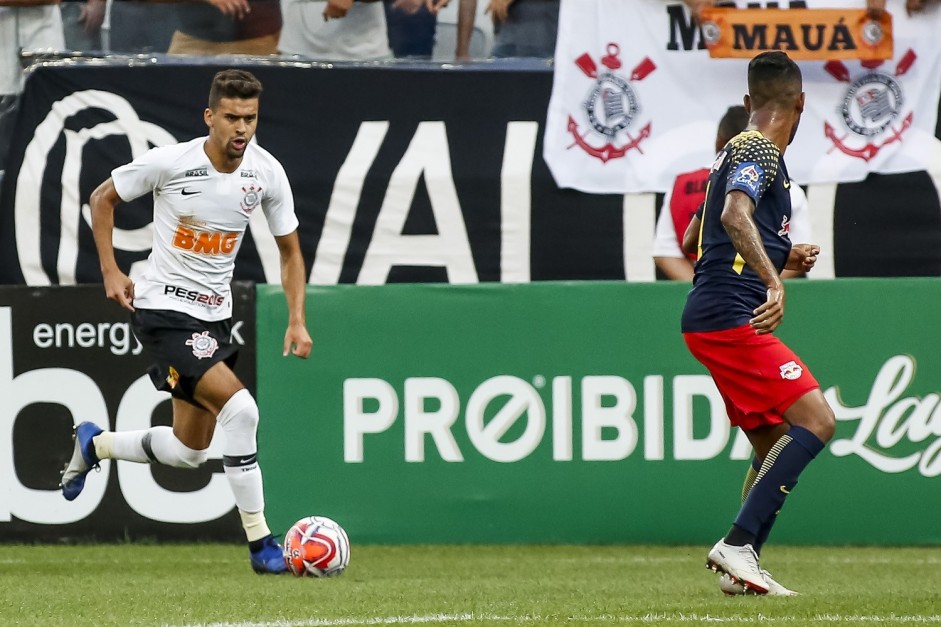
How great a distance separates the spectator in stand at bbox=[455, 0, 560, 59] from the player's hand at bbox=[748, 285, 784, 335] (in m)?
4.59

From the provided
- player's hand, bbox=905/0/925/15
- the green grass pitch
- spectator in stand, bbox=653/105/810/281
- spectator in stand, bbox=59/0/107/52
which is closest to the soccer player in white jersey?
the green grass pitch

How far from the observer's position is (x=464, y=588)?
20.0 ft

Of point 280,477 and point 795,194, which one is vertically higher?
point 795,194

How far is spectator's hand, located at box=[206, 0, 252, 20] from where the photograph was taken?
31.5 feet

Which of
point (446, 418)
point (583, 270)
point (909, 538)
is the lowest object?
point (909, 538)

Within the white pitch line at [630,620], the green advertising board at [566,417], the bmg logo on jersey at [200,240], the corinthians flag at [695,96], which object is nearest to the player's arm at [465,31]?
the corinthians flag at [695,96]

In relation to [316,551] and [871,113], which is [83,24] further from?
Answer: [871,113]

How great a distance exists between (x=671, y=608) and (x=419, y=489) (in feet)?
9.87

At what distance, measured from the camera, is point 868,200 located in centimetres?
916

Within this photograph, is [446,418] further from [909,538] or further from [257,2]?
[257,2]

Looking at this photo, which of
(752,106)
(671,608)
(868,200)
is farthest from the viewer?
(868,200)

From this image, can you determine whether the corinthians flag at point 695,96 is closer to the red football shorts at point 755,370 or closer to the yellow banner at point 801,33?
the yellow banner at point 801,33

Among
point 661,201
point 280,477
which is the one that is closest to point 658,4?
point 661,201

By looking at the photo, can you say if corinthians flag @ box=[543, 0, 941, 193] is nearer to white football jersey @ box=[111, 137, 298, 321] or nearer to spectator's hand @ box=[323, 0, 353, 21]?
spectator's hand @ box=[323, 0, 353, 21]
